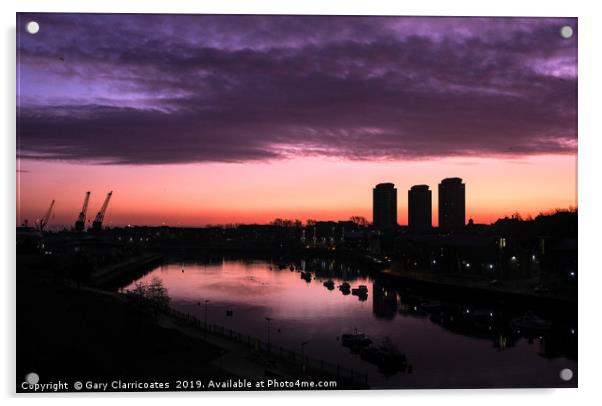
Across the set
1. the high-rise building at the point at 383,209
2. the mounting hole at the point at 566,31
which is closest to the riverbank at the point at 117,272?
the high-rise building at the point at 383,209

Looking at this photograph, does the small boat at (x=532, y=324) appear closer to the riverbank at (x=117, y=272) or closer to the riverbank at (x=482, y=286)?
the riverbank at (x=482, y=286)

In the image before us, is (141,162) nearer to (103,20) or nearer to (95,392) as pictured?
(103,20)

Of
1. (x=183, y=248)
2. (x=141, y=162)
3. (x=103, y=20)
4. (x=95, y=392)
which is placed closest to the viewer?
(x=95, y=392)

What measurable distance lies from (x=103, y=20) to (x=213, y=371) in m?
4.18

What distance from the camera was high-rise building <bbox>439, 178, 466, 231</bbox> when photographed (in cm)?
1135

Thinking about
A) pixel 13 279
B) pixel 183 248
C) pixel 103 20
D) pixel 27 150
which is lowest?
pixel 183 248

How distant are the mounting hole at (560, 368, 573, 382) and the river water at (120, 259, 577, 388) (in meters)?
0.04

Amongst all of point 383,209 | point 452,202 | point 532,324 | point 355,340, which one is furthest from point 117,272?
point 532,324

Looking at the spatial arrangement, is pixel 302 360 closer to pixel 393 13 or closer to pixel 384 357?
pixel 384 357

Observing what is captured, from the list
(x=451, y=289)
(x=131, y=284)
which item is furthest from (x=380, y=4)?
(x=131, y=284)

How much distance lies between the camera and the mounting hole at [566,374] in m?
5.52

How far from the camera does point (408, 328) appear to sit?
14125mm

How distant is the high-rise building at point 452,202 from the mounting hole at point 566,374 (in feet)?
14.0

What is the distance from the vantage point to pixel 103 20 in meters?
5.59
